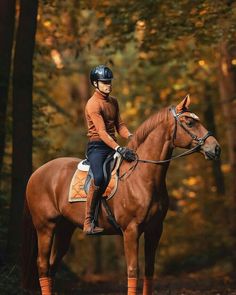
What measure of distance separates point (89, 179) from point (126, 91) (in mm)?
19068

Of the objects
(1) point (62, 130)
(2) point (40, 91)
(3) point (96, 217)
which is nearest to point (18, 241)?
(3) point (96, 217)

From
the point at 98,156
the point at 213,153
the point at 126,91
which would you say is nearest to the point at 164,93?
the point at 126,91

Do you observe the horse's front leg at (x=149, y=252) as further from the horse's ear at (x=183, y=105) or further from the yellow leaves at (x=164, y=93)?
the yellow leaves at (x=164, y=93)

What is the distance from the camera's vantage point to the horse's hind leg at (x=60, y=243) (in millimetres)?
11337

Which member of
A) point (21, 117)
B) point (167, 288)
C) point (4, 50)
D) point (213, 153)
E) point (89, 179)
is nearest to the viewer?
point (213, 153)

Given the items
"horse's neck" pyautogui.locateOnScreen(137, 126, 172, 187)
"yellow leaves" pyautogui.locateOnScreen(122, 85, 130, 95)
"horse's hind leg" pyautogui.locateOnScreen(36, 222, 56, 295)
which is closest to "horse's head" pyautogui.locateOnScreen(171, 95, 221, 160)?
"horse's neck" pyautogui.locateOnScreen(137, 126, 172, 187)

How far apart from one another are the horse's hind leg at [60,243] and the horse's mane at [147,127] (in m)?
2.03

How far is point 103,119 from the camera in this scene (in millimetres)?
10250

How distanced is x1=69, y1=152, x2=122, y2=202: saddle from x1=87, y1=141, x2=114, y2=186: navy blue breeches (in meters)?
0.07

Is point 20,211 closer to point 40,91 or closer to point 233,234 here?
point 40,91

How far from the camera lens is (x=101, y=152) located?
10.2m

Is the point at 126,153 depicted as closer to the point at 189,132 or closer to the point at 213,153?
the point at 189,132

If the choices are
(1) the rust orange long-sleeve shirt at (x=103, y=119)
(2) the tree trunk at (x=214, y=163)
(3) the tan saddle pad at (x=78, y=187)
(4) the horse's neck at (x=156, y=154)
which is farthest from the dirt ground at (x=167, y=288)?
Result: (2) the tree trunk at (x=214, y=163)

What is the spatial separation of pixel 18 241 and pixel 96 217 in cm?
378
